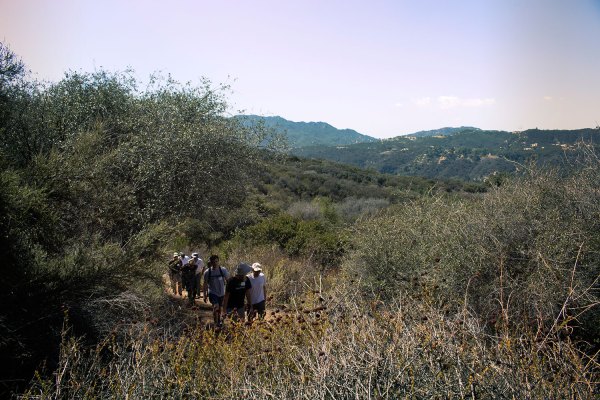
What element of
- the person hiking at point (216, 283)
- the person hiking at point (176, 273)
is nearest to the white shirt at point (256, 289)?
the person hiking at point (216, 283)

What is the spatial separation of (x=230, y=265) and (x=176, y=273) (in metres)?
1.74

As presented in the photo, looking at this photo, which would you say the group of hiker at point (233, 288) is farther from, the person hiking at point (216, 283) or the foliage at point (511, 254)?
the foliage at point (511, 254)

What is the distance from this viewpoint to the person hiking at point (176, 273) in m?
10.5

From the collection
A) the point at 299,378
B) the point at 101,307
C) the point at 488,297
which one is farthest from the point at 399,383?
the point at 101,307

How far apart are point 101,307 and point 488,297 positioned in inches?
216

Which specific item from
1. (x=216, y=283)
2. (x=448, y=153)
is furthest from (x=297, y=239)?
(x=448, y=153)

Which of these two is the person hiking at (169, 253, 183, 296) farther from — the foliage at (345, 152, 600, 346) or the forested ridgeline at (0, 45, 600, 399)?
the foliage at (345, 152, 600, 346)

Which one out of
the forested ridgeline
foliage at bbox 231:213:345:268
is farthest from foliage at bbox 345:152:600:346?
foliage at bbox 231:213:345:268

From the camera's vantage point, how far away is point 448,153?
111m

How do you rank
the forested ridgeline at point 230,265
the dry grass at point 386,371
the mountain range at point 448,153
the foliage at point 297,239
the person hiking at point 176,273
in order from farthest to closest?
1. the mountain range at point 448,153
2. the foliage at point 297,239
3. the person hiking at point 176,273
4. the forested ridgeline at point 230,265
5. the dry grass at point 386,371

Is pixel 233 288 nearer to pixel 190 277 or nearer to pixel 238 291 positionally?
pixel 238 291

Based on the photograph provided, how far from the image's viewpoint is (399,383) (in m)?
2.84

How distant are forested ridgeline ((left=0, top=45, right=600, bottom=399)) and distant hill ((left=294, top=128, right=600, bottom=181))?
64.1m

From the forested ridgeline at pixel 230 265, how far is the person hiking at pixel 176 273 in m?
1.36
